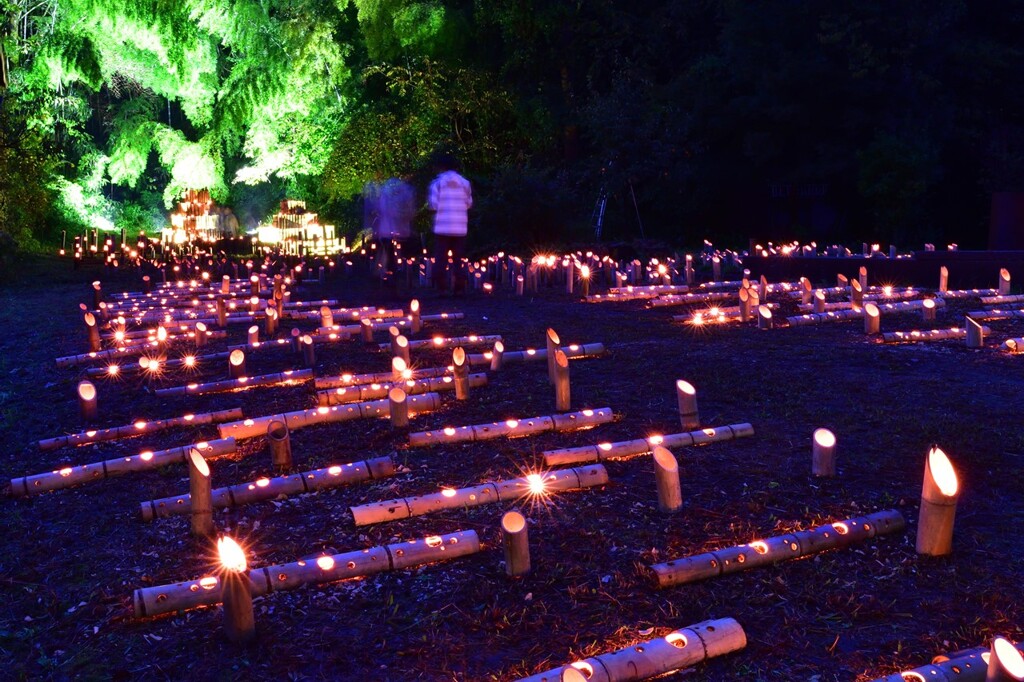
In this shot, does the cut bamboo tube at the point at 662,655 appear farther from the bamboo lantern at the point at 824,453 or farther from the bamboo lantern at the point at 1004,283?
the bamboo lantern at the point at 1004,283

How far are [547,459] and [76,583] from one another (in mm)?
1859

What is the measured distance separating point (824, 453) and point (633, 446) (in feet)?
2.65

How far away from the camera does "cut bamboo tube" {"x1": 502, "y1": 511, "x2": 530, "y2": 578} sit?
9.35ft

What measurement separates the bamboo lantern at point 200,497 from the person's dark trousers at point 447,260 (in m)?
7.17

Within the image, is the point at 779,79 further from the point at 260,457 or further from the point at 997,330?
the point at 260,457

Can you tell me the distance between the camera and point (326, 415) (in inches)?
185

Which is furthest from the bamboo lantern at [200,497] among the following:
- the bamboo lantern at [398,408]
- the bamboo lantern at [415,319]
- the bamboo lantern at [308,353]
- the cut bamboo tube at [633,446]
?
the bamboo lantern at [415,319]

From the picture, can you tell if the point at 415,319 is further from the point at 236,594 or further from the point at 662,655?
the point at 662,655

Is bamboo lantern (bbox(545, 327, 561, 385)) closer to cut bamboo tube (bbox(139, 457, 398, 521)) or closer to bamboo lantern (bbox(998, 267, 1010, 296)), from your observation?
cut bamboo tube (bbox(139, 457, 398, 521))

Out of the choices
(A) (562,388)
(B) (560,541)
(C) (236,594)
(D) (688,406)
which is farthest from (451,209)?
(C) (236,594)

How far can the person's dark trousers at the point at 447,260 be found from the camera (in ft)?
34.1

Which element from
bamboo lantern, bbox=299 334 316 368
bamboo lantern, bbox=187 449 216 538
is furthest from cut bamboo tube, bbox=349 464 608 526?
bamboo lantern, bbox=299 334 316 368

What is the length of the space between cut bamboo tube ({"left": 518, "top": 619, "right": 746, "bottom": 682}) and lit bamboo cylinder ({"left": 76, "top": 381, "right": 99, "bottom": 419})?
3.54m

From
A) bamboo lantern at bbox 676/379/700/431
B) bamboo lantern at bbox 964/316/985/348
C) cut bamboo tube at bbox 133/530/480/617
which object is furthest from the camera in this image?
bamboo lantern at bbox 964/316/985/348
